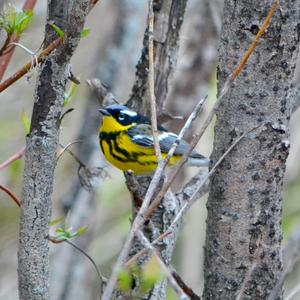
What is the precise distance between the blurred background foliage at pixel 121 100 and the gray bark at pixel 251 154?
288 centimetres

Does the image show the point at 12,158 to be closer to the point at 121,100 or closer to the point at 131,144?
the point at 131,144

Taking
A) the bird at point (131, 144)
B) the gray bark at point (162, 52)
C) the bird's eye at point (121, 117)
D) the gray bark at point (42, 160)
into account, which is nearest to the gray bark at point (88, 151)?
the bird at point (131, 144)

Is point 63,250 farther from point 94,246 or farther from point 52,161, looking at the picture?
point 52,161

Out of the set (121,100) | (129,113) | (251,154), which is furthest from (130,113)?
(121,100)

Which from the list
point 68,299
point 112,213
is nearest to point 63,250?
point 68,299

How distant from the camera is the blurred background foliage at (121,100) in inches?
198

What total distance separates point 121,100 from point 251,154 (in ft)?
11.4

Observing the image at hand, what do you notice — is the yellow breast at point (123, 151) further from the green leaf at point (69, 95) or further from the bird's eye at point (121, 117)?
the green leaf at point (69, 95)

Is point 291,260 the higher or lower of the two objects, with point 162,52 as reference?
lower

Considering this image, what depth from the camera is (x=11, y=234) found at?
15.8 ft

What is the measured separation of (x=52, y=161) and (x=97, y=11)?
4.09m

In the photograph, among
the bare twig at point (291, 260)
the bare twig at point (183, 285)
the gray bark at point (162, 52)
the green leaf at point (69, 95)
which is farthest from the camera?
the gray bark at point (162, 52)

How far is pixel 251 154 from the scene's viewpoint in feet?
6.45

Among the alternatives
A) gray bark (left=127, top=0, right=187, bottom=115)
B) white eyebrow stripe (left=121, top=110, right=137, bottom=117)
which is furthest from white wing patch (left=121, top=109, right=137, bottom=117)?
gray bark (left=127, top=0, right=187, bottom=115)
